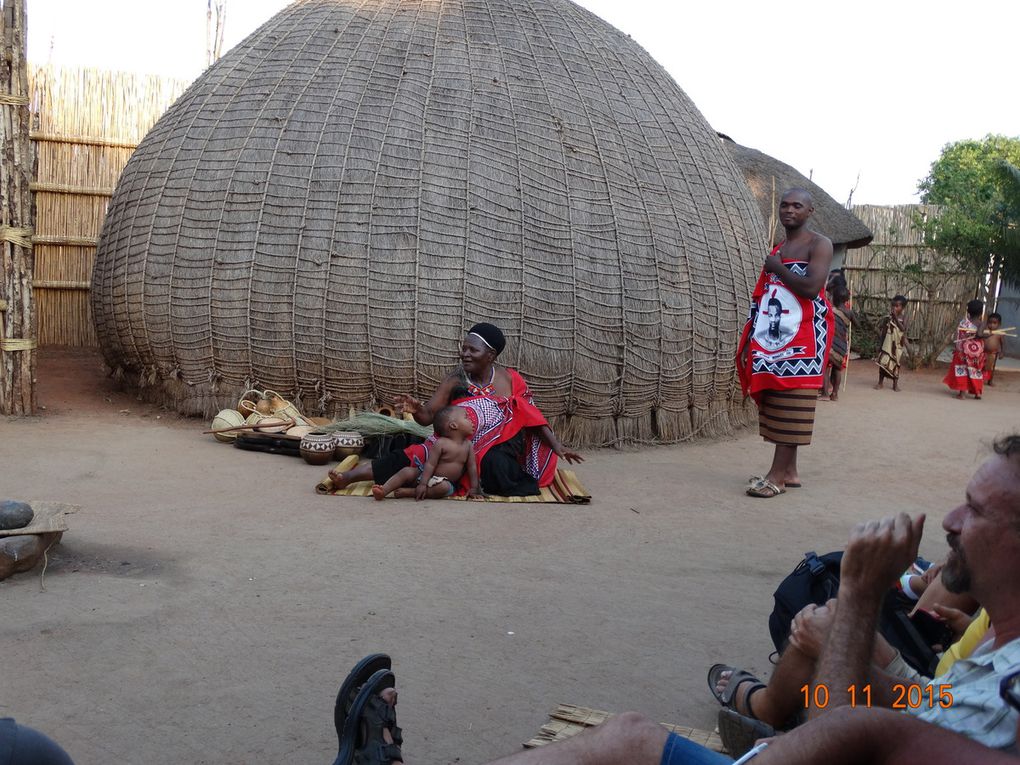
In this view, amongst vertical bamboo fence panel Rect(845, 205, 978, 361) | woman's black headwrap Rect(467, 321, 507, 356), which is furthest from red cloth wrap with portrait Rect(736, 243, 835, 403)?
vertical bamboo fence panel Rect(845, 205, 978, 361)

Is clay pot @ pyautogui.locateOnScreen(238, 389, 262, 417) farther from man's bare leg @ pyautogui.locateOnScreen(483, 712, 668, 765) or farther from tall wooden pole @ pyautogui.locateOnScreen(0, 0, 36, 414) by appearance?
man's bare leg @ pyautogui.locateOnScreen(483, 712, 668, 765)

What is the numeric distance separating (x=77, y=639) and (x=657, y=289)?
16.1ft

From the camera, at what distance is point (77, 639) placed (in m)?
3.23

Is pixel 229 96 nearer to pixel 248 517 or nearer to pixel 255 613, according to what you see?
pixel 248 517

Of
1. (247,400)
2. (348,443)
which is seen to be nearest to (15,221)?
(247,400)

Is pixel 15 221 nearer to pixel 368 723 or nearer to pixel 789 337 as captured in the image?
pixel 789 337

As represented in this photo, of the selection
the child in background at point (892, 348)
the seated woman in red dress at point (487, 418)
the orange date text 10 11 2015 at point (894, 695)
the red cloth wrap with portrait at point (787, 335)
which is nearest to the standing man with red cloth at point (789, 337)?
the red cloth wrap with portrait at point (787, 335)

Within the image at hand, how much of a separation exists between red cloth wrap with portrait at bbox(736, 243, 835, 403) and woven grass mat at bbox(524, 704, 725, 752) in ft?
11.4

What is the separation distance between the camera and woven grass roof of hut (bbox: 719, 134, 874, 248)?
1541 cm

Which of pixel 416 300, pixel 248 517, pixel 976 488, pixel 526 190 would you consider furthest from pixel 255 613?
pixel 526 190

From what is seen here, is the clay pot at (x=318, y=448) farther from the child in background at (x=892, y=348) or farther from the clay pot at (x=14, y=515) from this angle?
the child in background at (x=892, y=348)

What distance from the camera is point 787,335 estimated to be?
5930 millimetres

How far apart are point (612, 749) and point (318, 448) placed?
4.48 metres

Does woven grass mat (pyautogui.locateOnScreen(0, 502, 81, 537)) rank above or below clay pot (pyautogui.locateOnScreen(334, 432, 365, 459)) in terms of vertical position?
above
